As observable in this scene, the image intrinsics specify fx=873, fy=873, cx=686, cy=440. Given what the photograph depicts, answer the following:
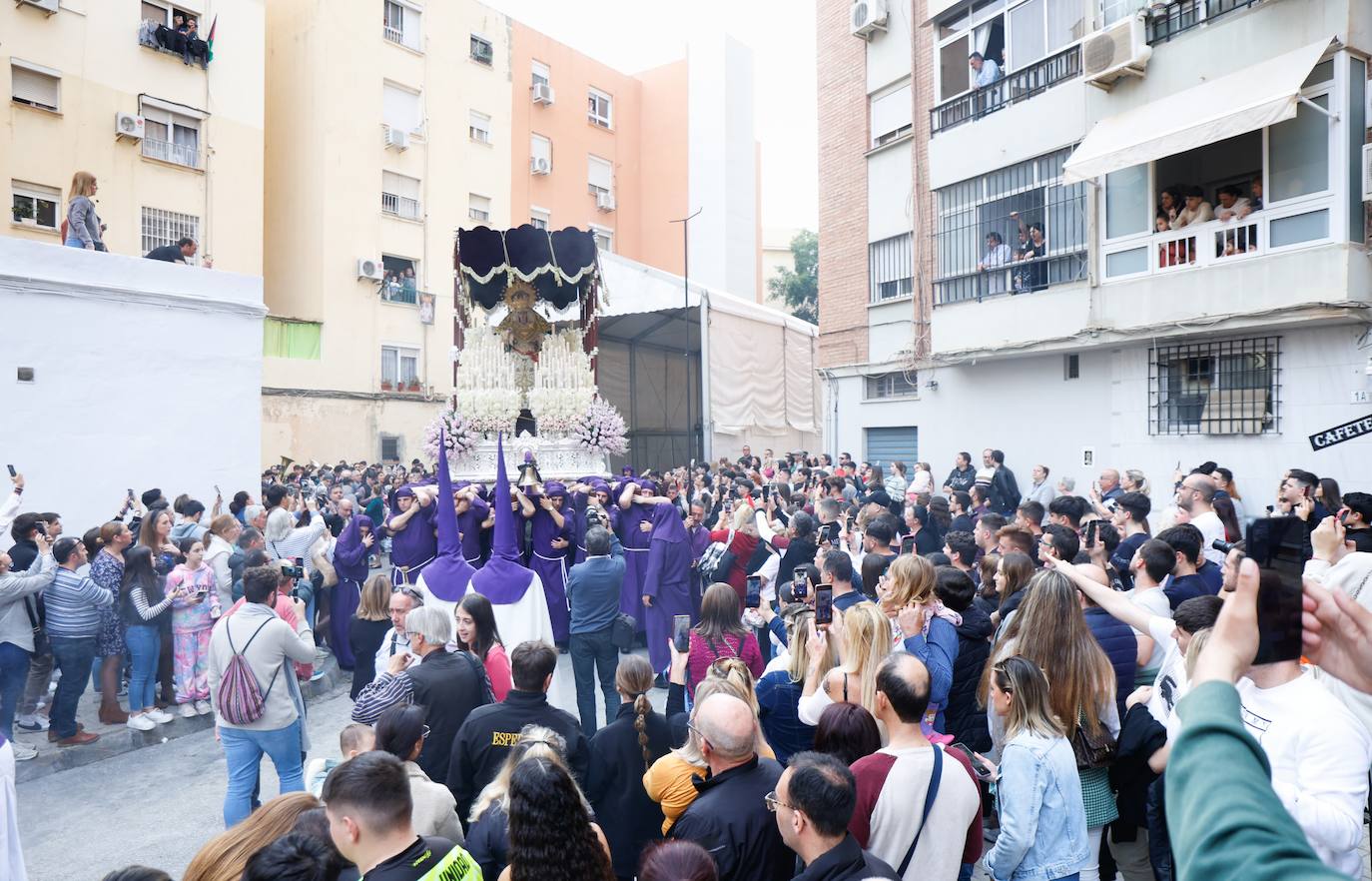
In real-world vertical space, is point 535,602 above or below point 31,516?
below

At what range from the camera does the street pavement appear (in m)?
5.21

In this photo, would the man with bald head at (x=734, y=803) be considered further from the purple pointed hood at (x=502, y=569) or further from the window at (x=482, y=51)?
the window at (x=482, y=51)

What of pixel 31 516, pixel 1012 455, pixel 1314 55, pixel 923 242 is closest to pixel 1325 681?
pixel 31 516

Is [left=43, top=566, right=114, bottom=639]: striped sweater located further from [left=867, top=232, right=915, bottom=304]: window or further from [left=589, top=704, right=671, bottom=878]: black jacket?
[left=867, top=232, right=915, bottom=304]: window

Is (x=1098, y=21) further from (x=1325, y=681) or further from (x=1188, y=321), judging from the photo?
(x=1325, y=681)

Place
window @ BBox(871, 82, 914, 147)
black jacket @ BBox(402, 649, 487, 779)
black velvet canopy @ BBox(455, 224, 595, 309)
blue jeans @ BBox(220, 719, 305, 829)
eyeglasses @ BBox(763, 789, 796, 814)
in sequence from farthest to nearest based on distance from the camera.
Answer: window @ BBox(871, 82, 914, 147) → black velvet canopy @ BBox(455, 224, 595, 309) → blue jeans @ BBox(220, 719, 305, 829) → black jacket @ BBox(402, 649, 487, 779) → eyeglasses @ BBox(763, 789, 796, 814)

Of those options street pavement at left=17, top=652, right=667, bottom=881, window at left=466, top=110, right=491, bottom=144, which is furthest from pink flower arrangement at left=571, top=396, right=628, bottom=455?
window at left=466, top=110, right=491, bottom=144

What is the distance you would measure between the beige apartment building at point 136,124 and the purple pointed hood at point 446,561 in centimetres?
1303

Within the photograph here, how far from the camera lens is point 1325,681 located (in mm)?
3537

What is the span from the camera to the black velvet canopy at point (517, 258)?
1237 centimetres

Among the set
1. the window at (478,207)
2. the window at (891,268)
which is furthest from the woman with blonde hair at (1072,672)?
the window at (478,207)

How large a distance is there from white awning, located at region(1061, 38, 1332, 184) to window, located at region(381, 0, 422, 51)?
65.6 feet

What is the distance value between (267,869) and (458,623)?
2.62 meters

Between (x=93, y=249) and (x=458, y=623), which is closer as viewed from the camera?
(x=458, y=623)
